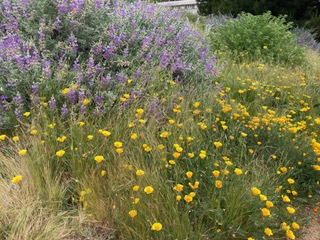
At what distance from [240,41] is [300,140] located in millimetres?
3467

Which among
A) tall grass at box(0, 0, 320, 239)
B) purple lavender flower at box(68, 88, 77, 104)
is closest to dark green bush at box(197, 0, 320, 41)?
tall grass at box(0, 0, 320, 239)

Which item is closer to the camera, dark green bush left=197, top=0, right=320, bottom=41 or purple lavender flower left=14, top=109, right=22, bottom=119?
purple lavender flower left=14, top=109, right=22, bottom=119

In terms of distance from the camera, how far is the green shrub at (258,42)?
6.05 m

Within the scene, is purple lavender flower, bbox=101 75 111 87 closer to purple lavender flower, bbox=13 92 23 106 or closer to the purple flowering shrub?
the purple flowering shrub

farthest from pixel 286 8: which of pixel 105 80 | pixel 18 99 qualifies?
pixel 18 99

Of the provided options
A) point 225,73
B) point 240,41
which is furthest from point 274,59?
point 225,73

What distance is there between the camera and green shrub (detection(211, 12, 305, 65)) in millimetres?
6048

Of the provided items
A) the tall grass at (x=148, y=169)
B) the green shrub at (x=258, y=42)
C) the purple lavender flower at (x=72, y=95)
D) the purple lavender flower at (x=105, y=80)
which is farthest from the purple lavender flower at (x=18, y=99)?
the green shrub at (x=258, y=42)

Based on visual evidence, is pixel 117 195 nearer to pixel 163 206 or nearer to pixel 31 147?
pixel 163 206

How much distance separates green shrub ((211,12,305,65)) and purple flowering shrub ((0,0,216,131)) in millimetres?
2047

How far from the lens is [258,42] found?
623 centimetres

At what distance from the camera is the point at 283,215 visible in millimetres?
2371

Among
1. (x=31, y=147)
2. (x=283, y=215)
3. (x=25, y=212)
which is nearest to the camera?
(x=25, y=212)

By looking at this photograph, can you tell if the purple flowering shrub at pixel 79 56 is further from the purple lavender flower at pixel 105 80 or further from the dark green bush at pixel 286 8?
the dark green bush at pixel 286 8
